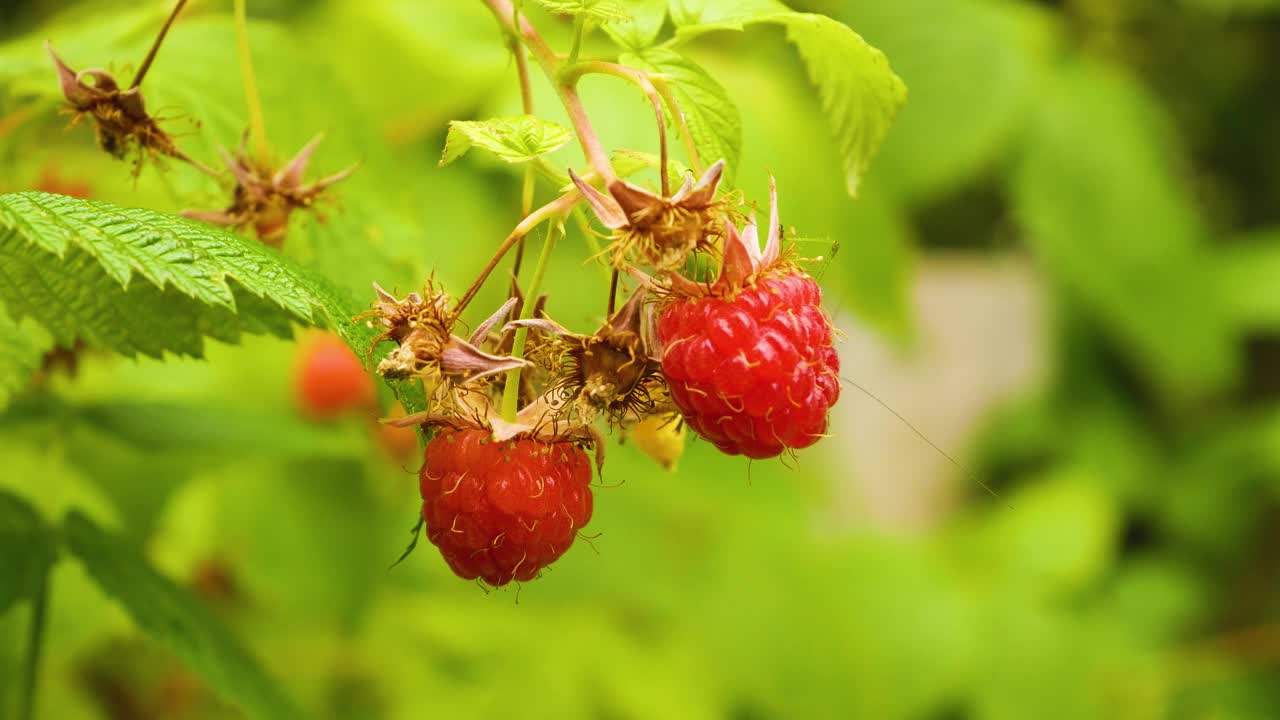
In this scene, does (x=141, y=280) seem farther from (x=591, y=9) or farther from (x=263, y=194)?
(x=591, y=9)

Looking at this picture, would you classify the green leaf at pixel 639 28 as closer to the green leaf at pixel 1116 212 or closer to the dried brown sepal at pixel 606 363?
the dried brown sepal at pixel 606 363

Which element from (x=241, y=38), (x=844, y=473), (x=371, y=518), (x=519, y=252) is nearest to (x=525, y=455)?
(x=519, y=252)

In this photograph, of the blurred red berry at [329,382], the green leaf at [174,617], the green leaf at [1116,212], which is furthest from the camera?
the green leaf at [1116,212]

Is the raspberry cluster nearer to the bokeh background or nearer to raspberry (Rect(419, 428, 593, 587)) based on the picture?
raspberry (Rect(419, 428, 593, 587))

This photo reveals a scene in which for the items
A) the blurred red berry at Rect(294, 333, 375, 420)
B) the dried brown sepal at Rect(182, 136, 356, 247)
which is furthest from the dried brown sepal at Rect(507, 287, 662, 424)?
the blurred red berry at Rect(294, 333, 375, 420)

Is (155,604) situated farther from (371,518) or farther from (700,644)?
(700,644)

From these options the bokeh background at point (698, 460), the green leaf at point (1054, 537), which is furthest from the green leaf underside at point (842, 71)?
the green leaf at point (1054, 537)

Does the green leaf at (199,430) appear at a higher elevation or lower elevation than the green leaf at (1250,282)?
higher
